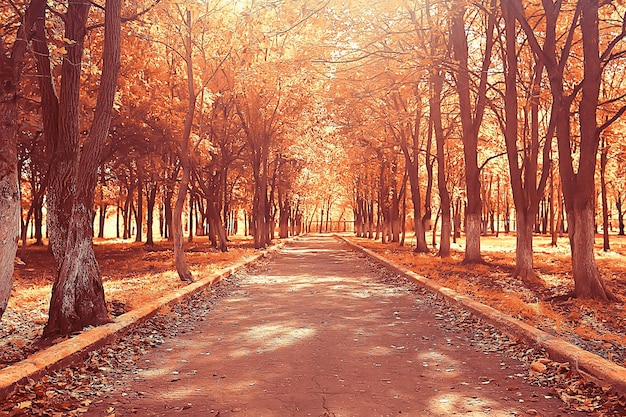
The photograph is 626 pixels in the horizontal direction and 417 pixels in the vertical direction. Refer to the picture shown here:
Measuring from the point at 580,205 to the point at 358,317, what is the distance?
4.57 m

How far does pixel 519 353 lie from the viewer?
6988 mm

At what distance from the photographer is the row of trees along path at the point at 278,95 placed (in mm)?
8297

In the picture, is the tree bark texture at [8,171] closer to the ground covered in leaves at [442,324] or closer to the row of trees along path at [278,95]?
the row of trees along path at [278,95]

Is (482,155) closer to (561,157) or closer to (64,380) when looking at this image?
(561,157)

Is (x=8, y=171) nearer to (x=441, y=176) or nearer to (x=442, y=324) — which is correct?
(x=442, y=324)

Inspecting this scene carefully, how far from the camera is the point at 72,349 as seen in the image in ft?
20.6

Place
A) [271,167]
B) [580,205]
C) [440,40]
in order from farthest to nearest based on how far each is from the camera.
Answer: [271,167] < [440,40] < [580,205]

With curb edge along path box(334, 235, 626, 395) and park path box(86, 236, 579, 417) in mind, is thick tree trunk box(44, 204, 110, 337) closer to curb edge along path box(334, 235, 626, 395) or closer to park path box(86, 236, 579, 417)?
park path box(86, 236, 579, 417)

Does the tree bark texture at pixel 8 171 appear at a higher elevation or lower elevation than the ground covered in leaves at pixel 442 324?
higher

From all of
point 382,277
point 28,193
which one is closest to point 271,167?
point 28,193

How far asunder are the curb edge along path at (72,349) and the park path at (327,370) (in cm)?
59

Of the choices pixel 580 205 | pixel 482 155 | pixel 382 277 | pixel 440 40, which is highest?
pixel 440 40

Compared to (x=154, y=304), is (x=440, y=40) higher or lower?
higher

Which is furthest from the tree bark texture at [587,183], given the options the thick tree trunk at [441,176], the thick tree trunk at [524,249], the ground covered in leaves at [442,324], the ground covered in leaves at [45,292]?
the thick tree trunk at [441,176]
